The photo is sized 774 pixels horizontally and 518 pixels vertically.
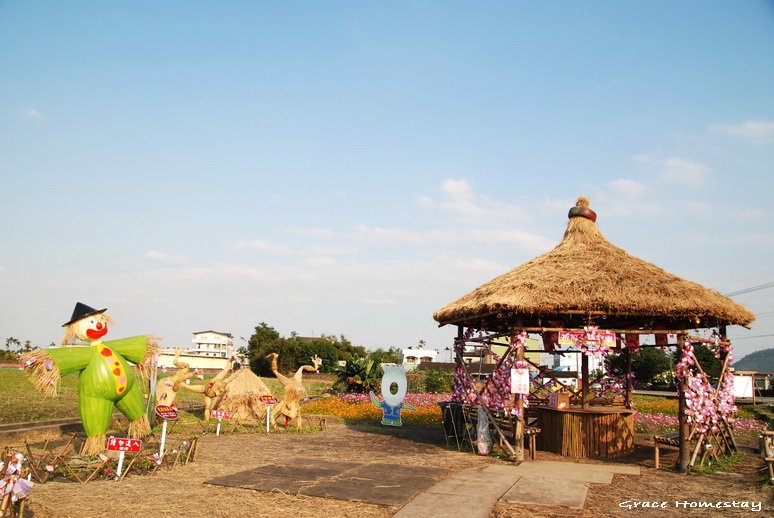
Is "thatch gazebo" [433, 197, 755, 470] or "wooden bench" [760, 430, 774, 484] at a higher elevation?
"thatch gazebo" [433, 197, 755, 470]

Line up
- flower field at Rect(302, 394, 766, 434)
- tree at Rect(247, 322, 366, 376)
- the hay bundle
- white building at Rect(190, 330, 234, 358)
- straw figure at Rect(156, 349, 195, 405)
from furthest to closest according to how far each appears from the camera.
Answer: white building at Rect(190, 330, 234, 358)
tree at Rect(247, 322, 366, 376)
flower field at Rect(302, 394, 766, 434)
the hay bundle
straw figure at Rect(156, 349, 195, 405)

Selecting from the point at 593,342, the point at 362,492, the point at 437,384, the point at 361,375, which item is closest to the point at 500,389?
the point at 593,342

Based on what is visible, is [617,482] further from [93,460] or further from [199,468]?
[93,460]

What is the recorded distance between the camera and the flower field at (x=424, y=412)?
2000cm

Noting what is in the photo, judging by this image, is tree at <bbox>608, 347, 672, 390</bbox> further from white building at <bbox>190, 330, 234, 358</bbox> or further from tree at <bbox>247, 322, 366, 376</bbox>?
white building at <bbox>190, 330, 234, 358</bbox>

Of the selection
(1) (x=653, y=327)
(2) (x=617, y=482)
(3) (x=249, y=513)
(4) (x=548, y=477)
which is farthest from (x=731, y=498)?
(3) (x=249, y=513)

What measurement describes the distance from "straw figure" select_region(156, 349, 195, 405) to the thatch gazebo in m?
6.82

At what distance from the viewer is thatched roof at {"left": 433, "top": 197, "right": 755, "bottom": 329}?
40.9 feet

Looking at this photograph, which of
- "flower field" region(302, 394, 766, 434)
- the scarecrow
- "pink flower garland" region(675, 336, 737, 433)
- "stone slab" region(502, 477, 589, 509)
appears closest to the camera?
"stone slab" region(502, 477, 589, 509)

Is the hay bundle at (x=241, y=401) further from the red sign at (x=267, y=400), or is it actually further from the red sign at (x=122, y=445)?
the red sign at (x=122, y=445)

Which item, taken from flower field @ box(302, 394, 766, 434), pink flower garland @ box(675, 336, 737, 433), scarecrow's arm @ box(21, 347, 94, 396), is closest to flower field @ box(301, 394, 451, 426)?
flower field @ box(302, 394, 766, 434)

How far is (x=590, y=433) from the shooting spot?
1373 cm

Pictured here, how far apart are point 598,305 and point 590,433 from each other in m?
3.33

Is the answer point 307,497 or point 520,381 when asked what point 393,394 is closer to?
point 520,381
